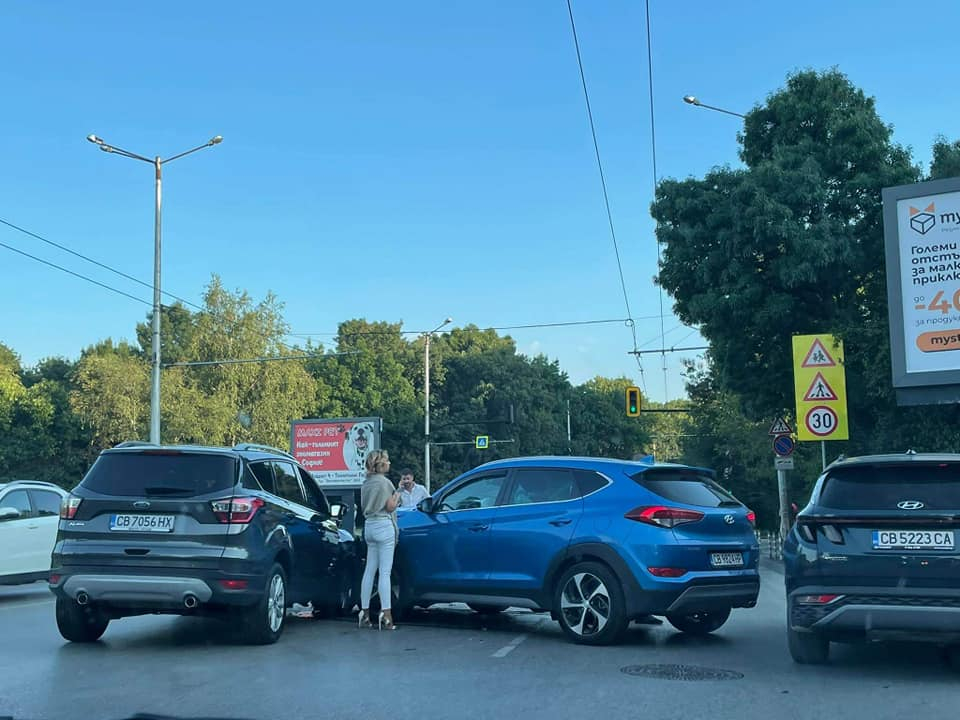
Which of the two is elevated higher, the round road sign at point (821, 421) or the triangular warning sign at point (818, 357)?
the triangular warning sign at point (818, 357)

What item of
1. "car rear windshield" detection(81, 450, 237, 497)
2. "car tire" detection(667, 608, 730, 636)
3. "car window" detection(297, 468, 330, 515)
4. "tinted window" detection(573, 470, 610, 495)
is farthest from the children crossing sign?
"car rear windshield" detection(81, 450, 237, 497)

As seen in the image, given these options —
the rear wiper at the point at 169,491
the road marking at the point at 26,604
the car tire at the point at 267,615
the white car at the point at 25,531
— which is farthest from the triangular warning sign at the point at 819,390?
the rear wiper at the point at 169,491

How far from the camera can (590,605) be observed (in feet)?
33.3

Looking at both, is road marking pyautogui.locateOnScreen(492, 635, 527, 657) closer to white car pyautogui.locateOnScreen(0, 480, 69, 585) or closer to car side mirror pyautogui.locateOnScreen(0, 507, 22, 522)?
white car pyautogui.locateOnScreen(0, 480, 69, 585)

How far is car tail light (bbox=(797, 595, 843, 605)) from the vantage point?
8281mm

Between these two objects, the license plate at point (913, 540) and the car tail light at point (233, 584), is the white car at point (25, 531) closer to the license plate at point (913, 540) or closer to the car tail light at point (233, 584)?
the car tail light at point (233, 584)

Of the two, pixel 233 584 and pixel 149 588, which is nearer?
pixel 149 588

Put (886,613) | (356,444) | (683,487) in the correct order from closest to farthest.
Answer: (886,613), (683,487), (356,444)

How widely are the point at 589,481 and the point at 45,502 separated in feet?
30.3

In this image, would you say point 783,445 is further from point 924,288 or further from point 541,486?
point 541,486

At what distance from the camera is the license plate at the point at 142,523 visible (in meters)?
9.53

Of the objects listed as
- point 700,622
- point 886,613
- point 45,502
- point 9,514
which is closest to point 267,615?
point 700,622

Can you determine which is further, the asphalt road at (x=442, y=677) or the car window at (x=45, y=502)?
the car window at (x=45, y=502)

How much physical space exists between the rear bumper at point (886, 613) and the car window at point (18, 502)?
11227mm
